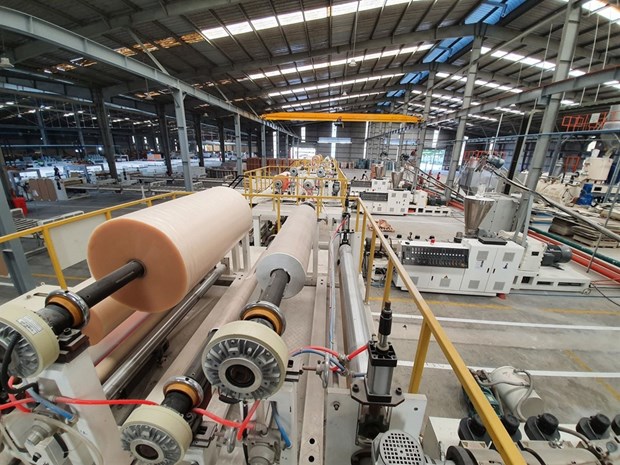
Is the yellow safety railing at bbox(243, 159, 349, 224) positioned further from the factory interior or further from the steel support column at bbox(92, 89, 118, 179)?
the steel support column at bbox(92, 89, 118, 179)

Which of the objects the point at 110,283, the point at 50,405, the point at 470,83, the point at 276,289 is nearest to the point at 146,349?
the point at 50,405

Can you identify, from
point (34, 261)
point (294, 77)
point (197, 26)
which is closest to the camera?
point (34, 261)

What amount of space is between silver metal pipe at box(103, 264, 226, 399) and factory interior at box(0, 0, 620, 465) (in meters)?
0.02

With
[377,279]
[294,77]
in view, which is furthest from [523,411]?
[294,77]

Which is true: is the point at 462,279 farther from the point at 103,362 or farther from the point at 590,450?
the point at 103,362

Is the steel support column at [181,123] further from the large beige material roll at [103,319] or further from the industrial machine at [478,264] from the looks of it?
the large beige material roll at [103,319]

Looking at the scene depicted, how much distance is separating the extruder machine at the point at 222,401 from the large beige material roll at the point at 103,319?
197 millimetres

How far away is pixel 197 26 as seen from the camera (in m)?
8.75

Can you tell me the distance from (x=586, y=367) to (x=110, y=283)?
6911 mm

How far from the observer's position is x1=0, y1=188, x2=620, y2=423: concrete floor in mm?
3881

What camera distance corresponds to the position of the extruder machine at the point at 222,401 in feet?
3.71

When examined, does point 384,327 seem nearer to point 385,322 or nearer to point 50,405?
point 385,322

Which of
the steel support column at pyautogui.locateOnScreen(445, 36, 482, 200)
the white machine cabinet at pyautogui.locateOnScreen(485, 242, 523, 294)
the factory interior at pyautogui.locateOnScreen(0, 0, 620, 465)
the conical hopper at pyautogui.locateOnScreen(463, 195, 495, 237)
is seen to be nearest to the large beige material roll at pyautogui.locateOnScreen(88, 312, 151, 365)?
the factory interior at pyautogui.locateOnScreen(0, 0, 620, 465)

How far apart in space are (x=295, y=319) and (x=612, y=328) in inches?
281
